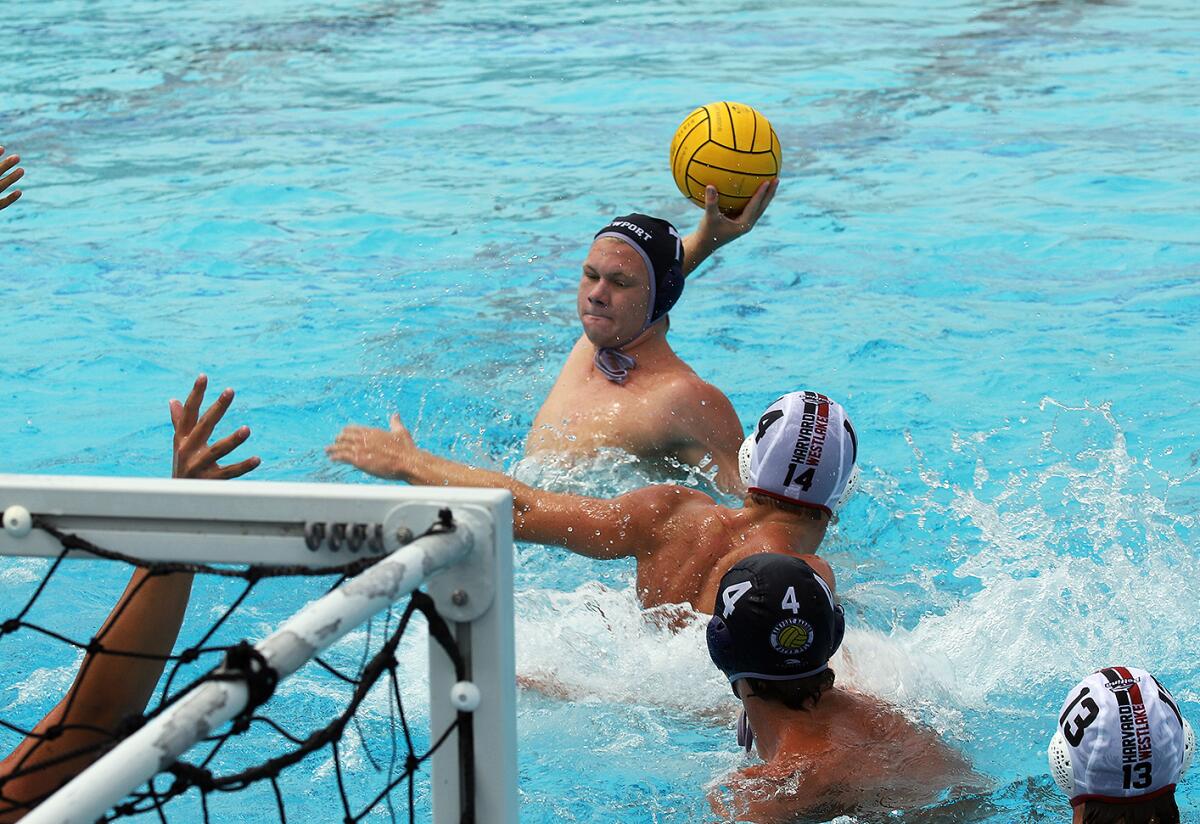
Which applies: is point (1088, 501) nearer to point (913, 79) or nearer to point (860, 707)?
point (860, 707)

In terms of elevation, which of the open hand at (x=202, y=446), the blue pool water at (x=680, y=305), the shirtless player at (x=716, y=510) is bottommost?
the blue pool water at (x=680, y=305)

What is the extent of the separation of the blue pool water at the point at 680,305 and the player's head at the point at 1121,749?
1.95 feet

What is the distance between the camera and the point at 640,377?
518 centimetres

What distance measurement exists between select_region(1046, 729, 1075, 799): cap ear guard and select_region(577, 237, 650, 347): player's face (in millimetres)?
2635

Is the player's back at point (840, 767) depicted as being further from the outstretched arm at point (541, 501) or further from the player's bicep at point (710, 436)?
the player's bicep at point (710, 436)

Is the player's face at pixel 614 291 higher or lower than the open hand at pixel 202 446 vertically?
lower

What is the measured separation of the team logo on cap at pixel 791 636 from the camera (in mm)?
3033

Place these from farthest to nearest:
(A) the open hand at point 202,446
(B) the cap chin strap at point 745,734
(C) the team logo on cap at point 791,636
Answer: (B) the cap chin strap at point 745,734
(C) the team logo on cap at point 791,636
(A) the open hand at point 202,446

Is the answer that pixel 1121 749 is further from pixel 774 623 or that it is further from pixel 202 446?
pixel 202 446

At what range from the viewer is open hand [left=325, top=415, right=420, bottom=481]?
11.5ft

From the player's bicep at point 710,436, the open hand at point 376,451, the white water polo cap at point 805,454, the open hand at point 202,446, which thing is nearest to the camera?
the open hand at point 202,446

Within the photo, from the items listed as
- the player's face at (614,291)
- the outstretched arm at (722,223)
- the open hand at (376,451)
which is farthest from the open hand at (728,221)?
the open hand at (376,451)

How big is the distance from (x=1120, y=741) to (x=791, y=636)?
2.29ft

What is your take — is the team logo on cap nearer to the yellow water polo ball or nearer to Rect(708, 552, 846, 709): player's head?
Rect(708, 552, 846, 709): player's head
